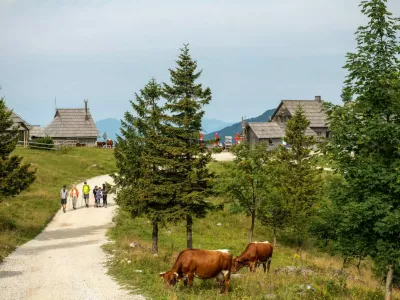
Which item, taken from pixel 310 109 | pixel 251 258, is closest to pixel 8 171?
pixel 251 258

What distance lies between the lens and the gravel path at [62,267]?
16641mm

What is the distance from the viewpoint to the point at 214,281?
688 inches

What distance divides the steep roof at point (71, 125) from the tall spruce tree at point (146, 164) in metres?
61.0

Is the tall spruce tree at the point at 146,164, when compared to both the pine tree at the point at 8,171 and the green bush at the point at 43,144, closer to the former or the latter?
the pine tree at the point at 8,171

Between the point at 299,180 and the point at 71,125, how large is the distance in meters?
57.3

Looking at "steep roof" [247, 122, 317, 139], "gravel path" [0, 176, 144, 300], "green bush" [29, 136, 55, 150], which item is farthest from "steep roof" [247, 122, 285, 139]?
"gravel path" [0, 176, 144, 300]

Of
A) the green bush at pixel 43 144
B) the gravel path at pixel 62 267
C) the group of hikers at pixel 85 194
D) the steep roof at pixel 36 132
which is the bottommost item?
the gravel path at pixel 62 267

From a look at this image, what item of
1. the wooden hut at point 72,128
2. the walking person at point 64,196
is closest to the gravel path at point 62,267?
the walking person at point 64,196

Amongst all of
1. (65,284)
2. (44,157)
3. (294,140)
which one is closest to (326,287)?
(65,284)

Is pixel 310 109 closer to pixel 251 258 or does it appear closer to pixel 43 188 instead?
pixel 43 188

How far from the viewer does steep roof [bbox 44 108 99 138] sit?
274 ft

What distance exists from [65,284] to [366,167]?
12396mm

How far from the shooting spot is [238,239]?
35.4 m

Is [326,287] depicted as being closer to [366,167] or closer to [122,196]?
[366,167]
